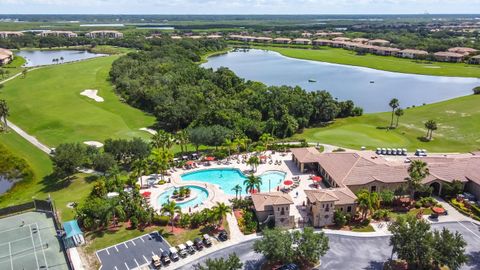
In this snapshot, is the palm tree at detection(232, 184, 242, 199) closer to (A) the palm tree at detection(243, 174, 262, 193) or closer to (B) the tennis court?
(A) the palm tree at detection(243, 174, 262, 193)

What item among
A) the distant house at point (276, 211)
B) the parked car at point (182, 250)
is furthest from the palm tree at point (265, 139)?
the parked car at point (182, 250)

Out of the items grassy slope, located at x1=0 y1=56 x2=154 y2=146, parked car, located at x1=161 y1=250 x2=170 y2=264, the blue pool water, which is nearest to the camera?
parked car, located at x1=161 y1=250 x2=170 y2=264

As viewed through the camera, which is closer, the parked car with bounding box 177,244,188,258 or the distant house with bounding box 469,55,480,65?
the parked car with bounding box 177,244,188,258

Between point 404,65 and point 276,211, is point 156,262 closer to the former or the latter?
point 276,211

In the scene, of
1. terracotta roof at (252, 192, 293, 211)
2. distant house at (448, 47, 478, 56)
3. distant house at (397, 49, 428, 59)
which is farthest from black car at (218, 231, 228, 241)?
distant house at (448, 47, 478, 56)

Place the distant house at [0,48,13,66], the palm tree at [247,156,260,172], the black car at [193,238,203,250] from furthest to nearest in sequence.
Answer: the distant house at [0,48,13,66]
the palm tree at [247,156,260,172]
the black car at [193,238,203,250]

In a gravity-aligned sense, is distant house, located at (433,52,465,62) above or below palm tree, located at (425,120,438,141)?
above
